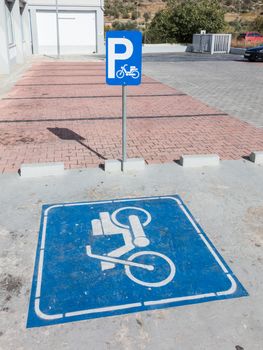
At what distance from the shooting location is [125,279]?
130 inches

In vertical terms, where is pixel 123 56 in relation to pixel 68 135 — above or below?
above

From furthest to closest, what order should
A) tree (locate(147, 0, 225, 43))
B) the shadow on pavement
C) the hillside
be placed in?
the hillside → tree (locate(147, 0, 225, 43)) → the shadow on pavement

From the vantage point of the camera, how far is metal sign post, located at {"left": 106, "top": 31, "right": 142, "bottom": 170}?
5027mm

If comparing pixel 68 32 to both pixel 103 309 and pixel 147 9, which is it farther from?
pixel 147 9

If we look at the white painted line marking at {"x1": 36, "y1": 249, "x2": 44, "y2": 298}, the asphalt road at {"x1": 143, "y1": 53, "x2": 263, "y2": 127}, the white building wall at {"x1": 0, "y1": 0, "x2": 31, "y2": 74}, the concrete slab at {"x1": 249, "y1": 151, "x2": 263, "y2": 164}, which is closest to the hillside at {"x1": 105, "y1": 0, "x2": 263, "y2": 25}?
the white building wall at {"x1": 0, "y1": 0, "x2": 31, "y2": 74}

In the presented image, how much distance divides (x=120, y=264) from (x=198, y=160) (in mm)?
3083

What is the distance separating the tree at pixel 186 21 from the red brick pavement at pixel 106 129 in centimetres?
3349

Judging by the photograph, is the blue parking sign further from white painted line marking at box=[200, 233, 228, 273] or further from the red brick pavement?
white painted line marking at box=[200, 233, 228, 273]

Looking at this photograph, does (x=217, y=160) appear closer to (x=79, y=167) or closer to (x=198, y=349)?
(x=79, y=167)

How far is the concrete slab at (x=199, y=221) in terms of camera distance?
8.92 feet

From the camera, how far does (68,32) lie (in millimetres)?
35406

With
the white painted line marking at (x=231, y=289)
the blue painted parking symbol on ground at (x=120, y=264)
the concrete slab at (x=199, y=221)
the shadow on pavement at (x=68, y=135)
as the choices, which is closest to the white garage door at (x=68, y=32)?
the shadow on pavement at (x=68, y=135)

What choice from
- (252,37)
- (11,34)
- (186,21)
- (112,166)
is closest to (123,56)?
(112,166)

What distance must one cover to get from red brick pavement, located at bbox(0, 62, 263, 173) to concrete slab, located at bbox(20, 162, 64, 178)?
16.6 inches
